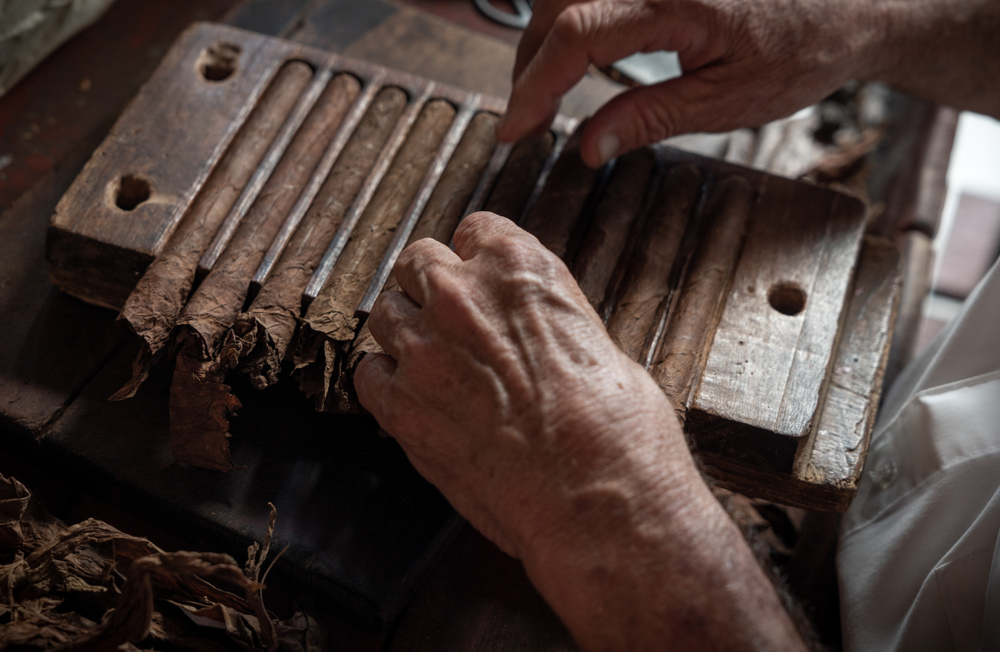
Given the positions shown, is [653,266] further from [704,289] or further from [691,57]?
[691,57]

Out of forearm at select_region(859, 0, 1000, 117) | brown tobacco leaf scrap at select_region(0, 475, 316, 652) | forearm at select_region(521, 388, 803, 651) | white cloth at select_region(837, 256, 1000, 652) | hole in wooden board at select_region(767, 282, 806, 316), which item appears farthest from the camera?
forearm at select_region(859, 0, 1000, 117)

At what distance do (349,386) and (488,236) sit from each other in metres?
0.31

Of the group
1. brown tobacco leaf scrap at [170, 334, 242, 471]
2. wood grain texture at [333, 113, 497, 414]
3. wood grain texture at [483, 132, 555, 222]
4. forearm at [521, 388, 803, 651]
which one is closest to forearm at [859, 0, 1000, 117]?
wood grain texture at [483, 132, 555, 222]

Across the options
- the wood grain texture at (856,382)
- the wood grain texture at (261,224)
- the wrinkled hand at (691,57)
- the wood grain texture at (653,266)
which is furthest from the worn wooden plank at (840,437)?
the wood grain texture at (261,224)

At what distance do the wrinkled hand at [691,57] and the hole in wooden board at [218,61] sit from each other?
23.8 inches

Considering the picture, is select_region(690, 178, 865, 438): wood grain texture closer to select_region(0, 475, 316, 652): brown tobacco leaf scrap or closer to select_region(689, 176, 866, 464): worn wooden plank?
select_region(689, 176, 866, 464): worn wooden plank

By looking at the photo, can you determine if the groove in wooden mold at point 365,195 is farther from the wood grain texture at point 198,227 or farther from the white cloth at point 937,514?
the white cloth at point 937,514

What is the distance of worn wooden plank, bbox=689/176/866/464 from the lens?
3.64 ft

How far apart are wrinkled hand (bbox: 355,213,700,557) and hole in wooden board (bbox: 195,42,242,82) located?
77 cm

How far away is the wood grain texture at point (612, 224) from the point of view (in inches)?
47.9

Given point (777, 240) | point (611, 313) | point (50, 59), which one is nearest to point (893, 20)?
point (777, 240)

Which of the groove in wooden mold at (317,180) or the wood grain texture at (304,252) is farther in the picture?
the groove in wooden mold at (317,180)

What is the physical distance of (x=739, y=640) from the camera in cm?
82

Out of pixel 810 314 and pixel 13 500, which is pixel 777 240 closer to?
pixel 810 314
